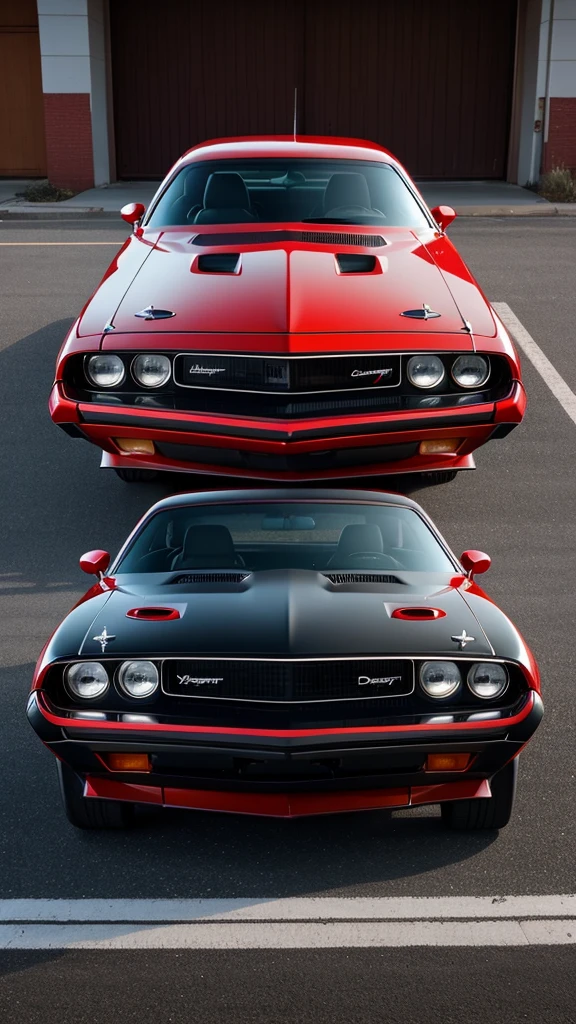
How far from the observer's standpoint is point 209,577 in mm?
4566

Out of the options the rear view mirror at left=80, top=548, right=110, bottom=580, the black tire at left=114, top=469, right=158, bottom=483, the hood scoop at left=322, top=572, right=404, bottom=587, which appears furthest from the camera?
the black tire at left=114, top=469, right=158, bottom=483

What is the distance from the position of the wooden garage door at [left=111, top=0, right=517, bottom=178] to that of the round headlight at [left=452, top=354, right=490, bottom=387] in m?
17.1

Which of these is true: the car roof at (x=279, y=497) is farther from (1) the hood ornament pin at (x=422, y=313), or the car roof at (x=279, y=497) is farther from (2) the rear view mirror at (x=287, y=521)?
(1) the hood ornament pin at (x=422, y=313)

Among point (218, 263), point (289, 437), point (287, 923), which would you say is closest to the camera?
point (287, 923)

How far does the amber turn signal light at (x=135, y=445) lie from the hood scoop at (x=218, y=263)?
1.11 meters

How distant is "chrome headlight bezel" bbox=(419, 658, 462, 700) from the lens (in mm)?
3984

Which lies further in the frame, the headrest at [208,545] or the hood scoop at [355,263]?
the hood scoop at [355,263]

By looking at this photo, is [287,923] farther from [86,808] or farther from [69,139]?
[69,139]

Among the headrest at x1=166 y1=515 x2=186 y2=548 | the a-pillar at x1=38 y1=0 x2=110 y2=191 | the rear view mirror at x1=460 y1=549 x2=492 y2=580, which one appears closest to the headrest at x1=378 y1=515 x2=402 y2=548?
the rear view mirror at x1=460 y1=549 x2=492 y2=580

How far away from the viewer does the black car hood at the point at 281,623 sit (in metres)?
3.94

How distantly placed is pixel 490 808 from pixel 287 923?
2.86 ft

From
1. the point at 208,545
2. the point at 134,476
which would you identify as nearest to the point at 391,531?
the point at 208,545

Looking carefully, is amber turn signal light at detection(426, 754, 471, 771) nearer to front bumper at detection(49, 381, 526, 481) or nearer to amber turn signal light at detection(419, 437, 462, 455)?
front bumper at detection(49, 381, 526, 481)

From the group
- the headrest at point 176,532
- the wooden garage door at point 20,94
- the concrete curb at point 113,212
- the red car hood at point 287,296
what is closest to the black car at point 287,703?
the headrest at point 176,532
